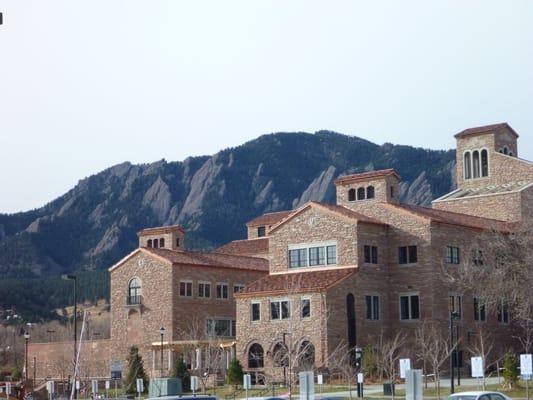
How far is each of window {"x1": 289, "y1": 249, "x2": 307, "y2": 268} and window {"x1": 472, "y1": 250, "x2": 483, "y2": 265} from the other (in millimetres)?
12192

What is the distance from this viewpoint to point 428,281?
2840 inches

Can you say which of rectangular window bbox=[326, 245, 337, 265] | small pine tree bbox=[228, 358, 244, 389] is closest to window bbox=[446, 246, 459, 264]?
rectangular window bbox=[326, 245, 337, 265]

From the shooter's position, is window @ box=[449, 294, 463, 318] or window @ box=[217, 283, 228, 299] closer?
window @ box=[449, 294, 463, 318]

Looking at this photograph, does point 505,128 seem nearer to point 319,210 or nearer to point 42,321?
point 319,210

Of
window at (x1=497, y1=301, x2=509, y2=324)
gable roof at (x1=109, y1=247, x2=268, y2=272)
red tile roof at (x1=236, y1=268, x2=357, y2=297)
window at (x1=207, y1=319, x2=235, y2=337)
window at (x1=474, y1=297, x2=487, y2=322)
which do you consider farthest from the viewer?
window at (x1=207, y1=319, x2=235, y2=337)

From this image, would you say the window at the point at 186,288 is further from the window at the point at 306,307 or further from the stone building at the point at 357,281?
the window at the point at 306,307

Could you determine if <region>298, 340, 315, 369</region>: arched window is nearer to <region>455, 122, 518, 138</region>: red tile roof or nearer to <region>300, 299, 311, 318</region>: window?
<region>300, 299, 311, 318</region>: window

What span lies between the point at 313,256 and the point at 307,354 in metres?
7.69

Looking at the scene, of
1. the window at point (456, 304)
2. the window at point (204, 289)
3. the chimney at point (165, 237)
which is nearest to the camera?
the window at point (456, 304)

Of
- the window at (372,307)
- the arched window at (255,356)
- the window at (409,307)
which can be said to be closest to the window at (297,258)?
the window at (372,307)

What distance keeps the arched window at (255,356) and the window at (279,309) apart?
8.09 ft

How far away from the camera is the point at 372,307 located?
73250 mm

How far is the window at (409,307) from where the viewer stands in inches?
2879

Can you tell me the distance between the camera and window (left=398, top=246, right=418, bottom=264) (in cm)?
7325
